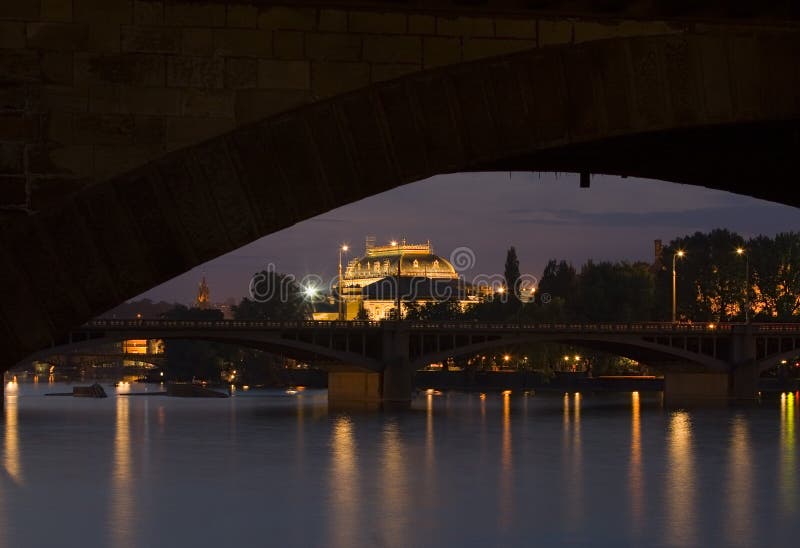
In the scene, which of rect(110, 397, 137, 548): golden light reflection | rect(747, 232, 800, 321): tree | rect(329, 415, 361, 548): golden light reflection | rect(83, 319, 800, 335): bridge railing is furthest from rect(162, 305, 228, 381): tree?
rect(329, 415, 361, 548): golden light reflection

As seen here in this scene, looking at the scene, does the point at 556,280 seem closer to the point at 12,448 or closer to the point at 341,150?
the point at 12,448

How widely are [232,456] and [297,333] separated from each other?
33.1 m

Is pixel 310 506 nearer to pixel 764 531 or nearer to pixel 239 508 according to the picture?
pixel 239 508

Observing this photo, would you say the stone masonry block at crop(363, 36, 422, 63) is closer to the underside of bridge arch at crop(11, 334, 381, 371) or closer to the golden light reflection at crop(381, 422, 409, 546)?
the golden light reflection at crop(381, 422, 409, 546)

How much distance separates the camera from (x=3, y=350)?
7590 mm

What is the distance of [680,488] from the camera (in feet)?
168

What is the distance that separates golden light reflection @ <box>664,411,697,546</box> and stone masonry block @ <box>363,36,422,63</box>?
32564 mm

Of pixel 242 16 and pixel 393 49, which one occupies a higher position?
pixel 242 16

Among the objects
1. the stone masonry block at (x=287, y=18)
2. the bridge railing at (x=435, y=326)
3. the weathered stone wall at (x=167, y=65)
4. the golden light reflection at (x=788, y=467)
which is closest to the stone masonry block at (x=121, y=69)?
the weathered stone wall at (x=167, y=65)

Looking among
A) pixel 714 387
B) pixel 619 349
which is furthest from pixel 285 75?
pixel 714 387

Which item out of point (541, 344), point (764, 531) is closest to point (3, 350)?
point (764, 531)

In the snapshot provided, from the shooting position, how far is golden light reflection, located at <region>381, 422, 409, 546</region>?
134 ft

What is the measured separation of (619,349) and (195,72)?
3893 inches

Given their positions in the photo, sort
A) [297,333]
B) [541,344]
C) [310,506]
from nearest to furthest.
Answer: [310,506] < [297,333] < [541,344]
